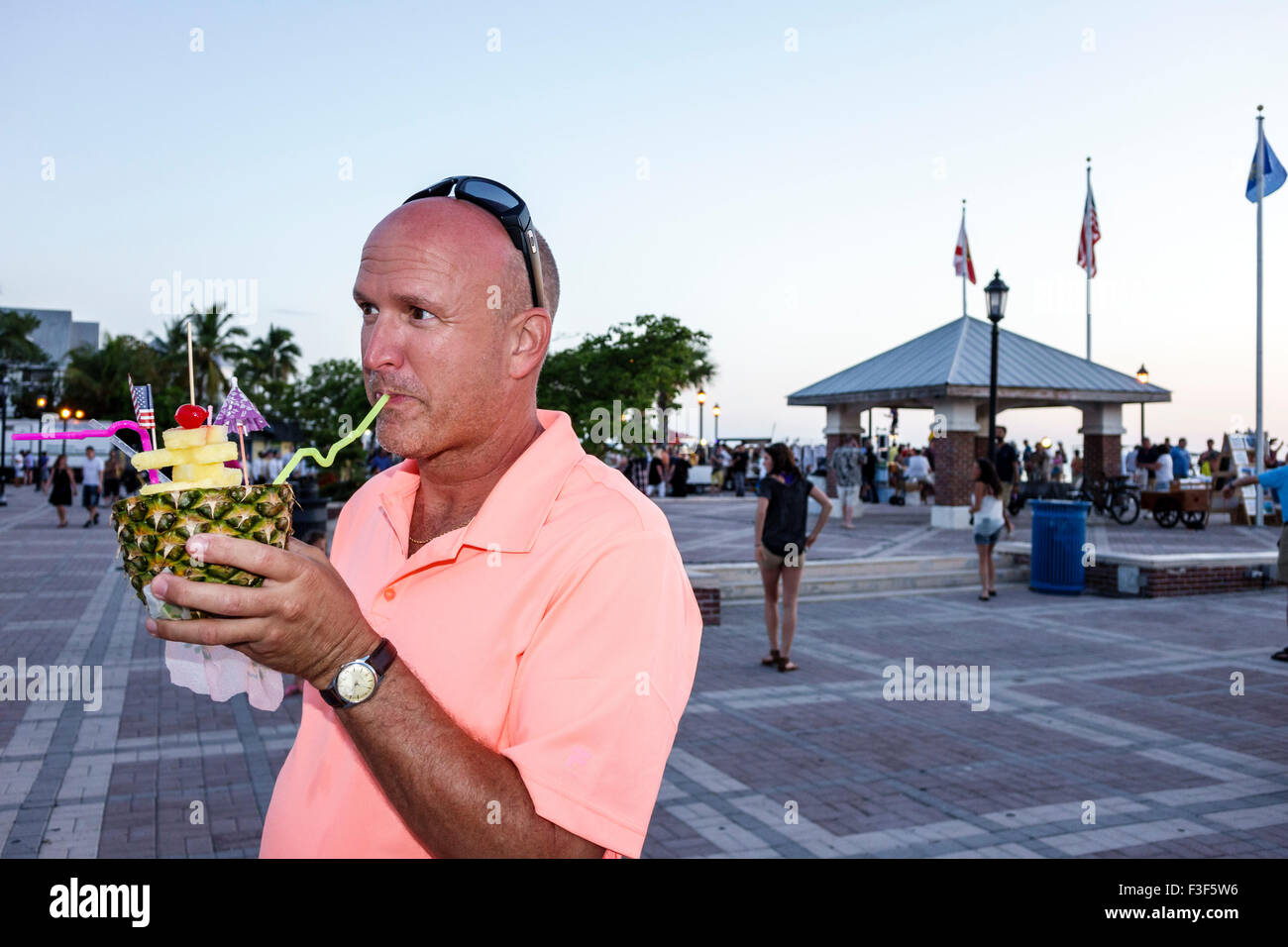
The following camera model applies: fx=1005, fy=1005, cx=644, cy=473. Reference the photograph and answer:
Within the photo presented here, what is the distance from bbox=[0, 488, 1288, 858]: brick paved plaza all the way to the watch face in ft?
13.7

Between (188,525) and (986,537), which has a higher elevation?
(188,525)

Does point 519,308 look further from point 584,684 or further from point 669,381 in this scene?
point 669,381

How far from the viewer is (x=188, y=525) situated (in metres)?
1.25

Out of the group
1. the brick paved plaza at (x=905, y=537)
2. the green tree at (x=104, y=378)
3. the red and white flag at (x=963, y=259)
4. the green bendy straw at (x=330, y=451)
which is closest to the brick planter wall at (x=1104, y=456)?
the brick paved plaza at (x=905, y=537)

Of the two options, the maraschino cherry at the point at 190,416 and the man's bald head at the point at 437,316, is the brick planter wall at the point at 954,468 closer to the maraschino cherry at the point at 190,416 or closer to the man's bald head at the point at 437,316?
the man's bald head at the point at 437,316

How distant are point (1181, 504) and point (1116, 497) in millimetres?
2060

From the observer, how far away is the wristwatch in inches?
50.8

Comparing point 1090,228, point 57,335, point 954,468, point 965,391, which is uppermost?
point 57,335

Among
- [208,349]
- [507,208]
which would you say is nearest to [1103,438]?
[507,208]

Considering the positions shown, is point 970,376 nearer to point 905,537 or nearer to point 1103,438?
point 1103,438

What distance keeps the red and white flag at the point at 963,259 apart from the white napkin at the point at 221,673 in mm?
29917

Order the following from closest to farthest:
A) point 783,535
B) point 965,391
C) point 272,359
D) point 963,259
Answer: point 783,535 < point 965,391 < point 963,259 < point 272,359
